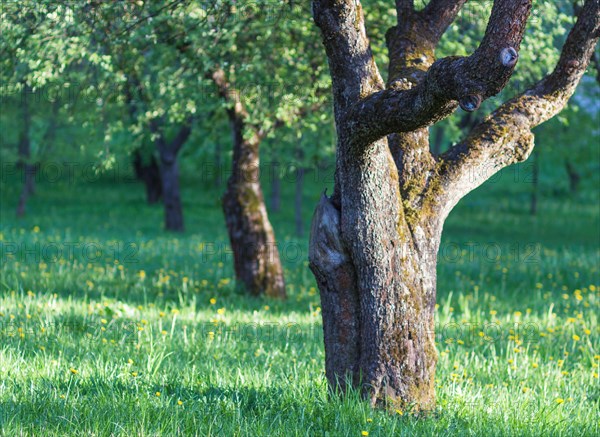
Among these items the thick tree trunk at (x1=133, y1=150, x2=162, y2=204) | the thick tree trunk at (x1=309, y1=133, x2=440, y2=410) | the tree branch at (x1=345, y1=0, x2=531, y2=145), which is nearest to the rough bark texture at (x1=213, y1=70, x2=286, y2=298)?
the thick tree trunk at (x1=309, y1=133, x2=440, y2=410)

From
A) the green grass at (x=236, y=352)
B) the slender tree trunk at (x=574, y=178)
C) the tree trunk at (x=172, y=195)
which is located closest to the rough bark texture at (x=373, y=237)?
the green grass at (x=236, y=352)

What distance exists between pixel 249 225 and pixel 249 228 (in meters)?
0.05

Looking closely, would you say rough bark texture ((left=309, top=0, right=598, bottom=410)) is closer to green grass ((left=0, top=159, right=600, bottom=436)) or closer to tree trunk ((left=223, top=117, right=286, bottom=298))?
green grass ((left=0, top=159, right=600, bottom=436))

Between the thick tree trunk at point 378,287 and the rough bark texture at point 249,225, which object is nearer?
the thick tree trunk at point 378,287

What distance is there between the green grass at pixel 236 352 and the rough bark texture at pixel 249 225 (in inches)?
16.1

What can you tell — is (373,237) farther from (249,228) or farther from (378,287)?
(249,228)

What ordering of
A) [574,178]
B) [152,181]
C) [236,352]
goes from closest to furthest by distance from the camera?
[236,352] → [152,181] → [574,178]

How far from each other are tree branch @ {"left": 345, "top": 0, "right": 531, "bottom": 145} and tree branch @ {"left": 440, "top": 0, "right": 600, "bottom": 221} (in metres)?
1.05


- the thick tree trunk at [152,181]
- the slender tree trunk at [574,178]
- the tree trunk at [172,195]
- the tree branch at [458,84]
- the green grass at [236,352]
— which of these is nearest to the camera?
the tree branch at [458,84]

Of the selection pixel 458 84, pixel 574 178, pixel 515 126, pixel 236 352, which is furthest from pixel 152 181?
pixel 458 84

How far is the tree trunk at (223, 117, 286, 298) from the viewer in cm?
1146

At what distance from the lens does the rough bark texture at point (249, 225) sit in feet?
37.6

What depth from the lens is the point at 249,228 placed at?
11.5m

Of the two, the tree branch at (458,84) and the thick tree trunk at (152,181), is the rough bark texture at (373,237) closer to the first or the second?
the tree branch at (458,84)
